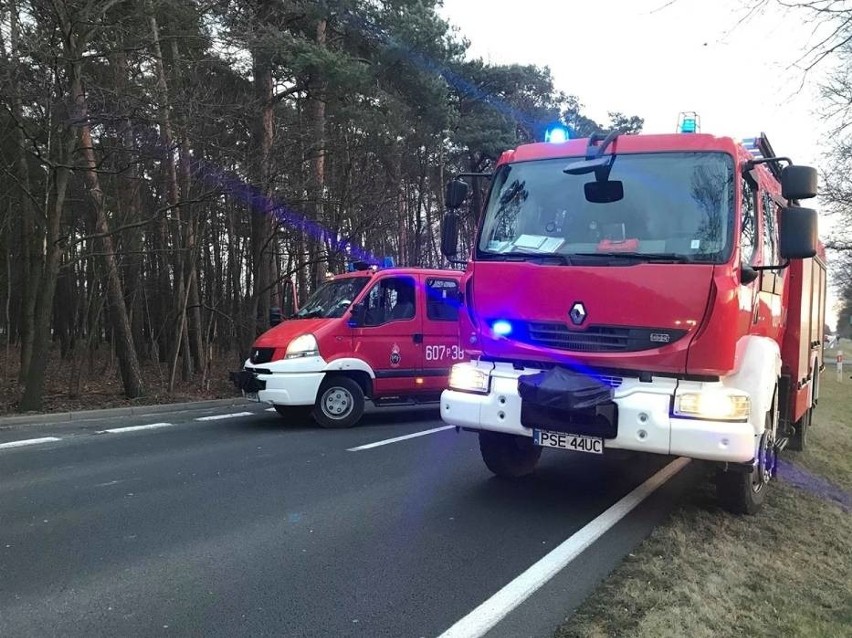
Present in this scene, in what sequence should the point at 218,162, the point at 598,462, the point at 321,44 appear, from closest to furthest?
1. the point at 598,462
2. the point at 218,162
3. the point at 321,44

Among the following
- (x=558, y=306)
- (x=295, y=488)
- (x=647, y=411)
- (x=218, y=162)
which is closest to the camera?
(x=647, y=411)

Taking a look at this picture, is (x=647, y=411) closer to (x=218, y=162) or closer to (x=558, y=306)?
(x=558, y=306)

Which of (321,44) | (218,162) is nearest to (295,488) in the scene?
(218,162)

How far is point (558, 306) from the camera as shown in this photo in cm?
512

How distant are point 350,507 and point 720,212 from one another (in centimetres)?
366

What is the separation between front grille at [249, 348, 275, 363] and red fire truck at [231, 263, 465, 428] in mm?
14

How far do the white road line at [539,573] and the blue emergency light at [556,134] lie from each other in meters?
3.18

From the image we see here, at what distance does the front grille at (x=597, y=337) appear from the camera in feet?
15.7

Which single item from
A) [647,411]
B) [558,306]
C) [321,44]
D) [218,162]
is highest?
[321,44]

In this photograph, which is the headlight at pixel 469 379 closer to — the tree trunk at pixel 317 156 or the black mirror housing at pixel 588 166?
the black mirror housing at pixel 588 166

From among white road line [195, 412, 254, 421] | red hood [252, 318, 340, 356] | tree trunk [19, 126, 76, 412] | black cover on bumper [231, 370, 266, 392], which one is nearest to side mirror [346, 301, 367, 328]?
red hood [252, 318, 340, 356]

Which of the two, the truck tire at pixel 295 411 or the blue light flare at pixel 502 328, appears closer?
the blue light flare at pixel 502 328

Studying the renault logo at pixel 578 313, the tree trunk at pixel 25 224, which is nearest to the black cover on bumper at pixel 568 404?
the renault logo at pixel 578 313

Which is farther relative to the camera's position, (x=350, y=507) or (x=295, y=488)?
(x=295, y=488)
